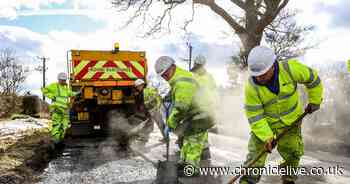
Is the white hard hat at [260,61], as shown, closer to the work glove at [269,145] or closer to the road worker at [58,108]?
the work glove at [269,145]

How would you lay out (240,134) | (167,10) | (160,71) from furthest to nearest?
1. (167,10)
2. (240,134)
3. (160,71)

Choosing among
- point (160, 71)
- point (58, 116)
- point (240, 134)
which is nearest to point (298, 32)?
point (240, 134)

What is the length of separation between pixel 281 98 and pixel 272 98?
0.10 m

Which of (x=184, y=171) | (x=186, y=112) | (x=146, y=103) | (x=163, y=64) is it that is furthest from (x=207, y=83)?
(x=146, y=103)

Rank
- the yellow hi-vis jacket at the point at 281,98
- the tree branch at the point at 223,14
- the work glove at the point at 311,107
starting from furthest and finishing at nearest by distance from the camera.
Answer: the tree branch at the point at 223,14 → the work glove at the point at 311,107 → the yellow hi-vis jacket at the point at 281,98

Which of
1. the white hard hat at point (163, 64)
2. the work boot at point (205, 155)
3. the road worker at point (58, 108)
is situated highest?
the white hard hat at point (163, 64)

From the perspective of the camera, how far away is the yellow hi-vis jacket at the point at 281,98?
435 cm

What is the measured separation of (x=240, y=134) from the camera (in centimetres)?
1323

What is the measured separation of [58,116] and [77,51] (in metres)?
2.44

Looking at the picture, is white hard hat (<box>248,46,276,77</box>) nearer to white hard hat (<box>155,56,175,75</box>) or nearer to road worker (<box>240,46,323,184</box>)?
road worker (<box>240,46,323,184</box>)

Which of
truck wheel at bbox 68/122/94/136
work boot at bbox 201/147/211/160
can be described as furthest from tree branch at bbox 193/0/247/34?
work boot at bbox 201/147/211/160

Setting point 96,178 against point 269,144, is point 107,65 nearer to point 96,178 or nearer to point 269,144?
point 96,178

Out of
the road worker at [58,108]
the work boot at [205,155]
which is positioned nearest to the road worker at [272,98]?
the work boot at [205,155]

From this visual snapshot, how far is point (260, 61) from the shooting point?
4172 mm
